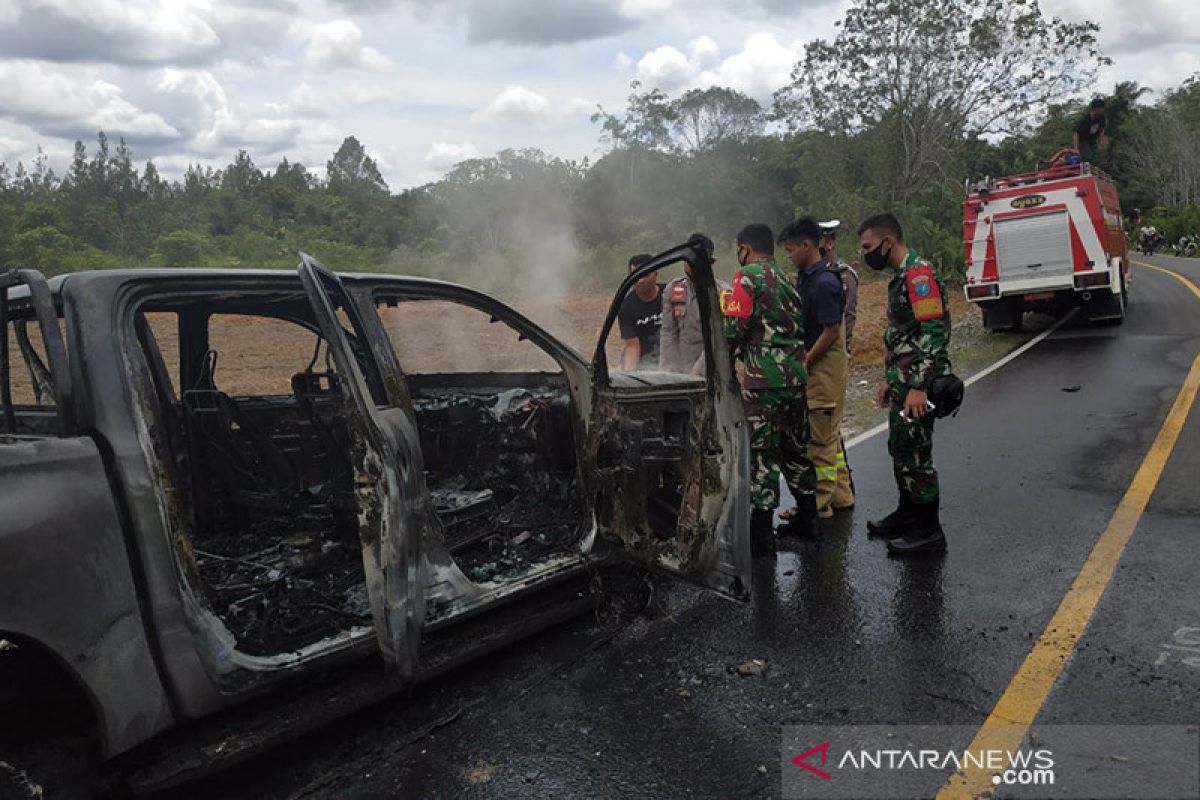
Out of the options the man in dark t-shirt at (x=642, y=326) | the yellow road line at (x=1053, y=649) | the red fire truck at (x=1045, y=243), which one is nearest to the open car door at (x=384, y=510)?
the yellow road line at (x=1053, y=649)

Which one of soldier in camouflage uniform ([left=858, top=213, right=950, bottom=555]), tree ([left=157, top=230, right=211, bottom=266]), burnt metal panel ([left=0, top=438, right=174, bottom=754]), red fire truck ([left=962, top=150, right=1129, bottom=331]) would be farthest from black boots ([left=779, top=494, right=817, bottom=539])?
tree ([left=157, top=230, right=211, bottom=266])

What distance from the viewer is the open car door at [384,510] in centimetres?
237

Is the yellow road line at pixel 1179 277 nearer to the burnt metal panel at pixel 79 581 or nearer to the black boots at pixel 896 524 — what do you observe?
the black boots at pixel 896 524

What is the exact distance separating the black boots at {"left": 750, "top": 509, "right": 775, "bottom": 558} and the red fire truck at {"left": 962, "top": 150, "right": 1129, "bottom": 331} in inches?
379

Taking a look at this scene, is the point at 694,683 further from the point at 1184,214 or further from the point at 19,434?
the point at 1184,214

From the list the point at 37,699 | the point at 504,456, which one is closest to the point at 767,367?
the point at 504,456

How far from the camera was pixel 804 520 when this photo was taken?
14.8ft

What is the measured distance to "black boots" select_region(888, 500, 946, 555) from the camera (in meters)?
4.18

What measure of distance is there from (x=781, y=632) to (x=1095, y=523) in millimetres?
2161

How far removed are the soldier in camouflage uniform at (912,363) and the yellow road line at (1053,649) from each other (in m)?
0.73

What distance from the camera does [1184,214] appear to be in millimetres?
36969

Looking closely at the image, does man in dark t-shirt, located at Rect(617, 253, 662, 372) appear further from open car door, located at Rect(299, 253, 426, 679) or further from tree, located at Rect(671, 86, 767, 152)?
tree, located at Rect(671, 86, 767, 152)

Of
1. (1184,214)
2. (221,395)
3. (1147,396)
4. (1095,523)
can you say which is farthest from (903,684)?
(1184,214)

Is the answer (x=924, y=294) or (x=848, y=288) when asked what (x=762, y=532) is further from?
(x=848, y=288)
